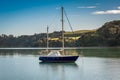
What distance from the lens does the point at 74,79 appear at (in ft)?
100

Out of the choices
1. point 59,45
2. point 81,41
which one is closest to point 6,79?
point 59,45

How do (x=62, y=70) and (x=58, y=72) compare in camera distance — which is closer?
(x=58, y=72)

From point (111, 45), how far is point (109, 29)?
16968 mm

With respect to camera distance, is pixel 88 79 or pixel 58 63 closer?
pixel 88 79

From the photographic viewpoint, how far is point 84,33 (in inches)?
7805

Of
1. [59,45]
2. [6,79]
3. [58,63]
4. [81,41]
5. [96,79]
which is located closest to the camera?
[96,79]

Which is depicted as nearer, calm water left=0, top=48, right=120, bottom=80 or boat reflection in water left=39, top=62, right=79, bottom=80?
calm water left=0, top=48, right=120, bottom=80

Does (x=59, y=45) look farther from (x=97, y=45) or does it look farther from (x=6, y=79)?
(x=6, y=79)

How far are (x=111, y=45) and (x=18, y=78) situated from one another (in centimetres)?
14994

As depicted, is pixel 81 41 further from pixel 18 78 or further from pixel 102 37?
pixel 18 78

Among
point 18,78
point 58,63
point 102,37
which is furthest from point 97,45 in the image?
point 18,78

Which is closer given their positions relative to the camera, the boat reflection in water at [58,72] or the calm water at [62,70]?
the calm water at [62,70]

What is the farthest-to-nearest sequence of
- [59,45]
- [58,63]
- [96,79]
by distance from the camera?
1. [59,45]
2. [58,63]
3. [96,79]

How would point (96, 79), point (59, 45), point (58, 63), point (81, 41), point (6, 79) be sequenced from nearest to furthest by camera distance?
point (96, 79) → point (6, 79) → point (58, 63) → point (59, 45) → point (81, 41)
